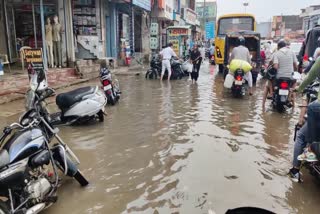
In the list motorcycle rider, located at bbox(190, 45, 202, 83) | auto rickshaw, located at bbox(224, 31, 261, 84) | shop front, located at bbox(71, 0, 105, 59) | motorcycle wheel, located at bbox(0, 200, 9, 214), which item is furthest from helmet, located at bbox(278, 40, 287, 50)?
shop front, located at bbox(71, 0, 105, 59)

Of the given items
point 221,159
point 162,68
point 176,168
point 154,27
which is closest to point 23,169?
point 176,168

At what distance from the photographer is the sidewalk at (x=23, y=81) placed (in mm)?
9062

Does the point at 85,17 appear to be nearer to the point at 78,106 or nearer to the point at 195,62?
the point at 195,62

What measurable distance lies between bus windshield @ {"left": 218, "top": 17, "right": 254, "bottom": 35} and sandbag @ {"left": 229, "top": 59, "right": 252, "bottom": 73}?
886 cm

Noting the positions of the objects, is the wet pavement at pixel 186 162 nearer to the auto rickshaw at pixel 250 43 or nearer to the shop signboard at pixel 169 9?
the auto rickshaw at pixel 250 43

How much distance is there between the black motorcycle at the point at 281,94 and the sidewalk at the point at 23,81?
18.9 feet

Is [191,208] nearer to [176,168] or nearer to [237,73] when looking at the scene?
[176,168]

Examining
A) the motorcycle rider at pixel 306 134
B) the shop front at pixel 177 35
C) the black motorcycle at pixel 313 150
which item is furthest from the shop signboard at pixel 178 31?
the motorcycle rider at pixel 306 134

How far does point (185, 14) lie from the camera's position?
123ft

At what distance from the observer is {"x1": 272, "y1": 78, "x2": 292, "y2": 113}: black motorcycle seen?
7699 millimetres

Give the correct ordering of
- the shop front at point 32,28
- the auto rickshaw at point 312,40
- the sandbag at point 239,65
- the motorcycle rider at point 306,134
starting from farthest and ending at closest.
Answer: the shop front at point 32,28 → the auto rickshaw at point 312,40 → the sandbag at point 239,65 → the motorcycle rider at point 306,134

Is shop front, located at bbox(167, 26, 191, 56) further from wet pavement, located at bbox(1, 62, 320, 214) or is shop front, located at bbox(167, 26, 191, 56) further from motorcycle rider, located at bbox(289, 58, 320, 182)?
motorcycle rider, located at bbox(289, 58, 320, 182)

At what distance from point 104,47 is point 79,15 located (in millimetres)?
2246

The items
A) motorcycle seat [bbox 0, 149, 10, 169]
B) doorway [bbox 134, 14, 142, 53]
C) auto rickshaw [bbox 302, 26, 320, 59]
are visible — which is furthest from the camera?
doorway [bbox 134, 14, 142, 53]
